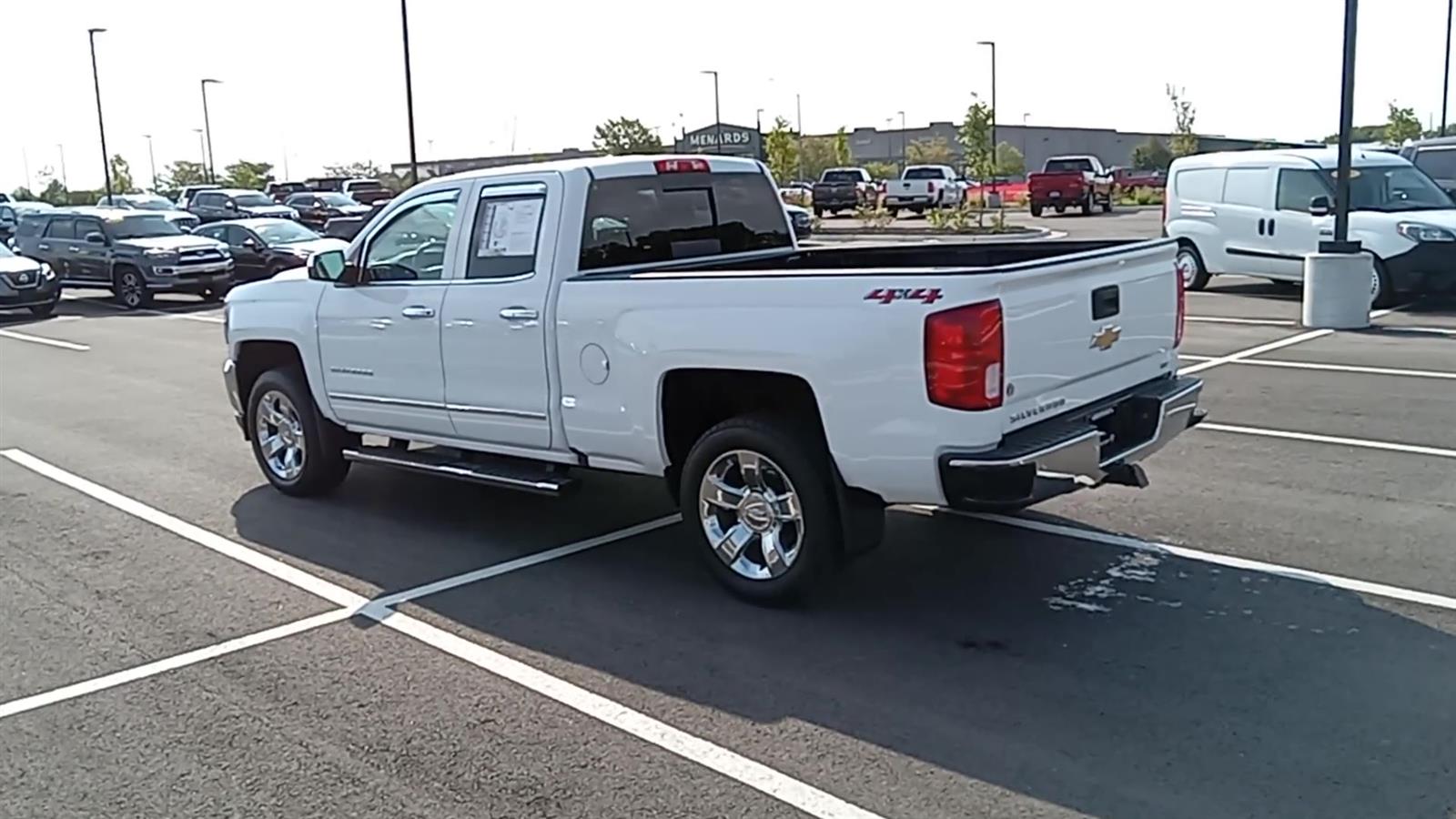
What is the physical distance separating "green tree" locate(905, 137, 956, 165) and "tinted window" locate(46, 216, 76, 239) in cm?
6642

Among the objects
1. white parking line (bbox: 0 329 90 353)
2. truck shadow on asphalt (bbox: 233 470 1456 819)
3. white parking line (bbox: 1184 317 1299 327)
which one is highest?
white parking line (bbox: 1184 317 1299 327)

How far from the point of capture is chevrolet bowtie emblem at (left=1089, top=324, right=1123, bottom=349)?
219 inches

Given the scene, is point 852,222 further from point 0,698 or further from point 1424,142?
point 0,698

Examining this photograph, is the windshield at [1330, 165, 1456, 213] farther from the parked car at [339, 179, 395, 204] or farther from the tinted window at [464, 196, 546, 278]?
the parked car at [339, 179, 395, 204]

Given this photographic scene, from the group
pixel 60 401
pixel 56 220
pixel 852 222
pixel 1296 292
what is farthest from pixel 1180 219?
pixel 852 222

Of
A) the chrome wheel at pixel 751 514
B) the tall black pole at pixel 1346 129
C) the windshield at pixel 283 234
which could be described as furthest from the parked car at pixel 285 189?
the chrome wheel at pixel 751 514

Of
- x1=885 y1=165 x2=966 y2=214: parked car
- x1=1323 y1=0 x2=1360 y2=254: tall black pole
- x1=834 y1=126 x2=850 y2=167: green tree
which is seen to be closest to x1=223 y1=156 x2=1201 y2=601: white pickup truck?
x1=1323 y1=0 x2=1360 y2=254: tall black pole

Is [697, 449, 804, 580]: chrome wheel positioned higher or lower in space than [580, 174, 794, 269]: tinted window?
lower

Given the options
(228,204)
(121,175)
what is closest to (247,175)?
(121,175)

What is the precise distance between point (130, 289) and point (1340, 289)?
19.7 metres

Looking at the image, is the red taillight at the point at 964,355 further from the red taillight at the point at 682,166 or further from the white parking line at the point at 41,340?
the white parking line at the point at 41,340

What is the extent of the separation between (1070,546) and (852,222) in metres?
38.1

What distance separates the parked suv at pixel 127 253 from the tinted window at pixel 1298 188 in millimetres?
17405

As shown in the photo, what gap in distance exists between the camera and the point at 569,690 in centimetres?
494
